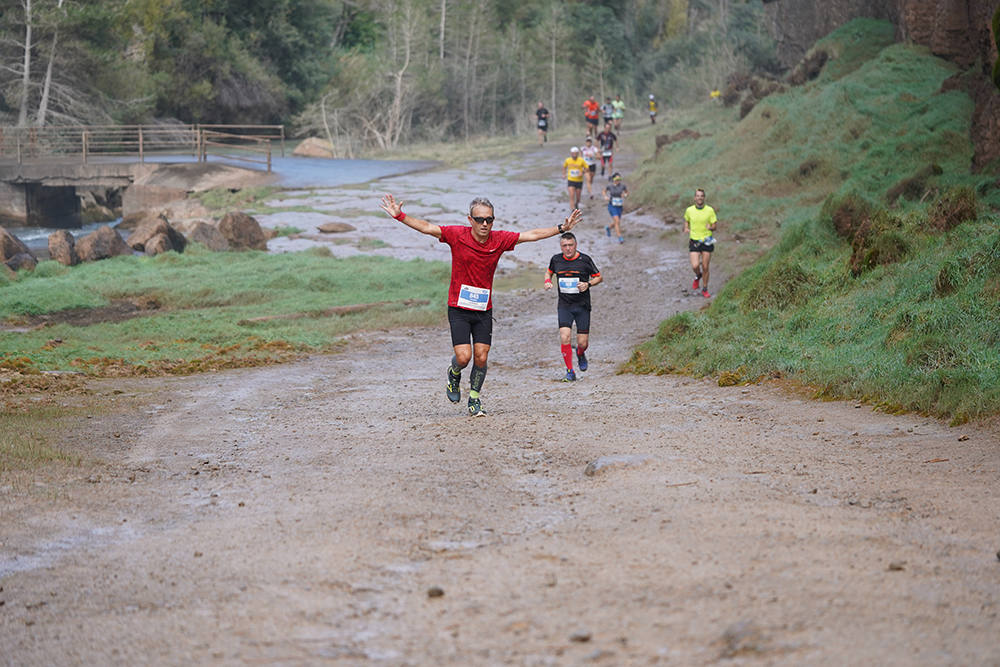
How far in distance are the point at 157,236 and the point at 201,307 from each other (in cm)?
632

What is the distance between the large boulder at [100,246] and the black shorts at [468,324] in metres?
16.8

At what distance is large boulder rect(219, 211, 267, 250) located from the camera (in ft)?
84.1

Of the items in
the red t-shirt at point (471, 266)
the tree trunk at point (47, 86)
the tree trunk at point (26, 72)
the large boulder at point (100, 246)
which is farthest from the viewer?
the tree trunk at point (47, 86)

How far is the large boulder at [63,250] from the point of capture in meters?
23.9

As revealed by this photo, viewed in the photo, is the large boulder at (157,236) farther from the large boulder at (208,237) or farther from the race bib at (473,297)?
the race bib at (473,297)

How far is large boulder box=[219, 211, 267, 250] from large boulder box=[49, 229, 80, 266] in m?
3.25

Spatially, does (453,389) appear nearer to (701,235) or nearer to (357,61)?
(701,235)

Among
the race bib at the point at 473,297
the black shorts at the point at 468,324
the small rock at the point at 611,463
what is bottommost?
the small rock at the point at 611,463

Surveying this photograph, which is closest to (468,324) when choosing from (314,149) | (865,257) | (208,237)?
(865,257)

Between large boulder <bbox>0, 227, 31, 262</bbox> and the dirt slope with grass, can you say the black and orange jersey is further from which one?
large boulder <bbox>0, 227, 31, 262</bbox>

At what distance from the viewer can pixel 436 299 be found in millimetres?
19875

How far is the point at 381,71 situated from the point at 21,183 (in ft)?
80.9

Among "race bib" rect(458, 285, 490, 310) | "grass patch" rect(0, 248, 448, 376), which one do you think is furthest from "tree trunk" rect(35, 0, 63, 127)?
"race bib" rect(458, 285, 490, 310)

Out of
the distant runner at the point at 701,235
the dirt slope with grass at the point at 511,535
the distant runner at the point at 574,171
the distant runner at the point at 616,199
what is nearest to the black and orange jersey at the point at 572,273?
the dirt slope with grass at the point at 511,535
